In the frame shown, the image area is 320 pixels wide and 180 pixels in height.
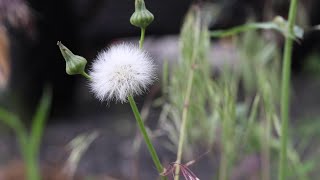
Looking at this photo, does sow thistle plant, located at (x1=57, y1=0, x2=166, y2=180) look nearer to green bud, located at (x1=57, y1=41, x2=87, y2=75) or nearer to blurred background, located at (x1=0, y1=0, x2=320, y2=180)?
green bud, located at (x1=57, y1=41, x2=87, y2=75)

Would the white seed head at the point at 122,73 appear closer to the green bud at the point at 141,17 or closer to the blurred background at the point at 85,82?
the green bud at the point at 141,17

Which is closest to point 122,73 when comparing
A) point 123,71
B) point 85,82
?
point 123,71

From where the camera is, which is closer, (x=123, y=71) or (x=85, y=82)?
(x=123, y=71)

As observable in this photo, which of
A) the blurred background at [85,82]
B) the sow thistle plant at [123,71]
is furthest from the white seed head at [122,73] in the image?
the blurred background at [85,82]

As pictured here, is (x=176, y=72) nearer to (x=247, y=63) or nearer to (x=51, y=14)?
(x=247, y=63)

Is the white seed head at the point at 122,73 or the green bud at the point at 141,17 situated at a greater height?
the green bud at the point at 141,17

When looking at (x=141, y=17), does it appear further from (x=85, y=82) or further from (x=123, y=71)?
(x=85, y=82)

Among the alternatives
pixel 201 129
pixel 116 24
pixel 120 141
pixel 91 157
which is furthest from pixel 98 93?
pixel 116 24

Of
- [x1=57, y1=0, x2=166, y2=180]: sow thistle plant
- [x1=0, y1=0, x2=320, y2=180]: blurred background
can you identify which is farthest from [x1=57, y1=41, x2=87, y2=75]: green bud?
[x1=0, y1=0, x2=320, y2=180]: blurred background
